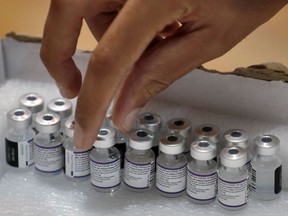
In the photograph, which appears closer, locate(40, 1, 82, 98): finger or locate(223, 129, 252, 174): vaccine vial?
locate(40, 1, 82, 98): finger

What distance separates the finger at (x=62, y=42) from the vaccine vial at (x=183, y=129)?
15cm

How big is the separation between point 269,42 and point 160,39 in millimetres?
319

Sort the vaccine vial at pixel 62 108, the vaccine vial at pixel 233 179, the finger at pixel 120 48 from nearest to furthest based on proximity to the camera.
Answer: the finger at pixel 120 48
the vaccine vial at pixel 233 179
the vaccine vial at pixel 62 108

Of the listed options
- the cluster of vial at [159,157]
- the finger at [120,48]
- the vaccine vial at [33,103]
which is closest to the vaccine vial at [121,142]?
the cluster of vial at [159,157]

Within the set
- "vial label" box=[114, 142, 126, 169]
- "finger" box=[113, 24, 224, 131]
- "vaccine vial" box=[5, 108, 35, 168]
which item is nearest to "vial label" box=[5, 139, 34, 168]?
"vaccine vial" box=[5, 108, 35, 168]

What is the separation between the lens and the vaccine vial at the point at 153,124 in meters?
0.79

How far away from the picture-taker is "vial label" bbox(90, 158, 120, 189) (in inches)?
30.0

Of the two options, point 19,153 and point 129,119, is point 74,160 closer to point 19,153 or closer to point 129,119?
point 19,153

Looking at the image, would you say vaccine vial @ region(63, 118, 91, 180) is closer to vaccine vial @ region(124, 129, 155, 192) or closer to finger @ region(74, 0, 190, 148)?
vaccine vial @ region(124, 129, 155, 192)

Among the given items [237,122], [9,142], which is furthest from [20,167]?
[237,122]

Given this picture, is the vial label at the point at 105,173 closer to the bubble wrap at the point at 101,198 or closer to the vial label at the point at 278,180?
the bubble wrap at the point at 101,198

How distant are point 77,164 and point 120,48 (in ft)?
0.89

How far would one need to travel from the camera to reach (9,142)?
80cm

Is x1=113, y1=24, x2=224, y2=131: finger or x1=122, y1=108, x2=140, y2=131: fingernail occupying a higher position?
x1=113, y1=24, x2=224, y2=131: finger
